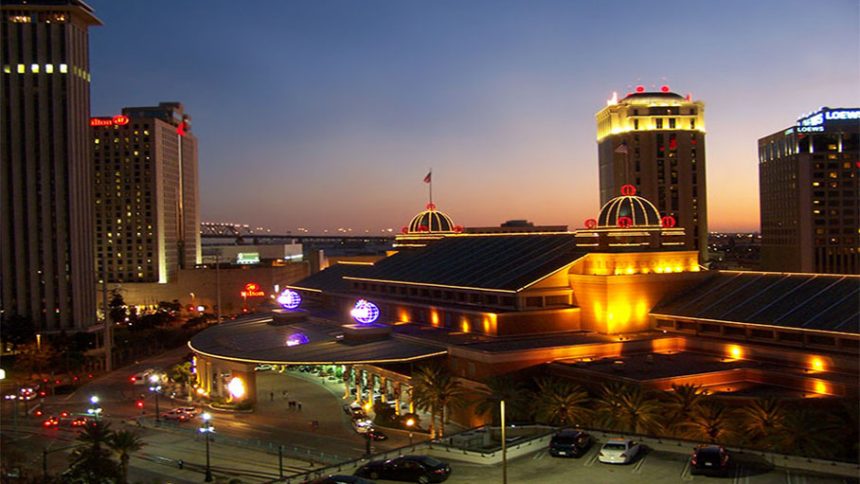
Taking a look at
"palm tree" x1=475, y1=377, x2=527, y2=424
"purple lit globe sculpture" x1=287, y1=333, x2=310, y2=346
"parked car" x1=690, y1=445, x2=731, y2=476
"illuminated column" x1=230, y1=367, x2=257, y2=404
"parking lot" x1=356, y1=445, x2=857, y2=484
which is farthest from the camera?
"purple lit globe sculpture" x1=287, y1=333, x2=310, y2=346

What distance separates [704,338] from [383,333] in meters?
31.9

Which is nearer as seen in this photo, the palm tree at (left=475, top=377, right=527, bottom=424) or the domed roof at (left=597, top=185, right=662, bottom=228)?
the palm tree at (left=475, top=377, right=527, bottom=424)

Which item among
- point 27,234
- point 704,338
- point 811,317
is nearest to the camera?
point 811,317

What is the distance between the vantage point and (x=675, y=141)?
138 meters

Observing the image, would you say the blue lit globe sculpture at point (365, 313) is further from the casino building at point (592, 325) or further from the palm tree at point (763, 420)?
the palm tree at point (763, 420)

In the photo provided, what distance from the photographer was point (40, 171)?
133375 millimetres

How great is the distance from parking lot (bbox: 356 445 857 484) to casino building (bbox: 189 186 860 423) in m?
17.9

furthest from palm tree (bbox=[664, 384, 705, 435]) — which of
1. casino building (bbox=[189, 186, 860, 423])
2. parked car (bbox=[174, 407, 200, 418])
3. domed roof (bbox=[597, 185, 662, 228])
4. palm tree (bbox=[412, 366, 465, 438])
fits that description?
parked car (bbox=[174, 407, 200, 418])

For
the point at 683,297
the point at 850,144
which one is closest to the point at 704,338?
the point at 683,297

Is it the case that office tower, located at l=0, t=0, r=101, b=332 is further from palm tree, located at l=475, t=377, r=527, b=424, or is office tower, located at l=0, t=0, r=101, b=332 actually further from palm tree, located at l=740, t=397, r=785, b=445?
palm tree, located at l=740, t=397, r=785, b=445

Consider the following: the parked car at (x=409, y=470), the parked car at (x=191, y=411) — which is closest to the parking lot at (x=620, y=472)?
the parked car at (x=409, y=470)

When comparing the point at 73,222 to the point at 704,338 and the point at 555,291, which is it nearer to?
the point at 555,291

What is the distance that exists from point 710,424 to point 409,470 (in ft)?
65.3

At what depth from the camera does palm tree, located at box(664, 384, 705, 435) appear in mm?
48469
